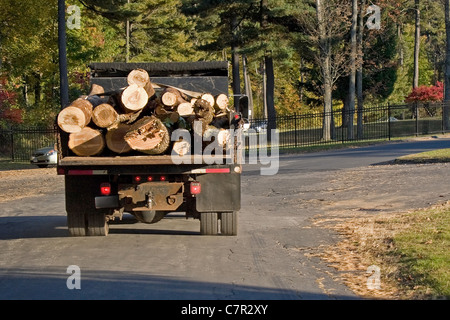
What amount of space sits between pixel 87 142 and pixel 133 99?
97 cm

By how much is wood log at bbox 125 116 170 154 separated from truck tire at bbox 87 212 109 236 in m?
1.67

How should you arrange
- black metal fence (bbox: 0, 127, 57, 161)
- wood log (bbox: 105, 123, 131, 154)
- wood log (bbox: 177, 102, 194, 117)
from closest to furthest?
wood log (bbox: 105, 123, 131, 154) → wood log (bbox: 177, 102, 194, 117) → black metal fence (bbox: 0, 127, 57, 161)

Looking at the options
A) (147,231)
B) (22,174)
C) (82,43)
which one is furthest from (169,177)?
(82,43)

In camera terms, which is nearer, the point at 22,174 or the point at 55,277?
the point at 55,277

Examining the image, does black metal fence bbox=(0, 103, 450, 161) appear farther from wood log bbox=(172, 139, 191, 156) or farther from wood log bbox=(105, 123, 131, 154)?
wood log bbox=(105, 123, 131, 154)

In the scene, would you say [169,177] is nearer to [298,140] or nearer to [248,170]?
[248,170]

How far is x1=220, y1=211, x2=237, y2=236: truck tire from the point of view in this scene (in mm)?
11711

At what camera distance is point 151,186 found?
11.2 metres

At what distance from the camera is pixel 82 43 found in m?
47.8

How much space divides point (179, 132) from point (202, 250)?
6.09 feet

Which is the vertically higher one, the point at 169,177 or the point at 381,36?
the point at 381,36

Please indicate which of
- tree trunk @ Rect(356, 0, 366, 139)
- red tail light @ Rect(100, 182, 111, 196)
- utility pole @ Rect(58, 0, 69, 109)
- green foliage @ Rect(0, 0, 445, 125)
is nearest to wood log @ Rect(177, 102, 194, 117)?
red tail light @ Rect(100, 182, 111, 196)

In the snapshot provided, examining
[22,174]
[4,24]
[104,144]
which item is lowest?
[22,174]

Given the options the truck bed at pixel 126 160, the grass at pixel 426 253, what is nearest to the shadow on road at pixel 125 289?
the grass at pixel 426 253
